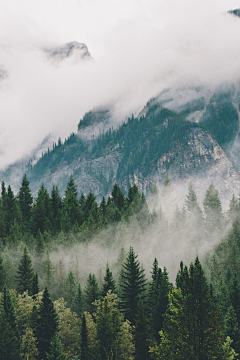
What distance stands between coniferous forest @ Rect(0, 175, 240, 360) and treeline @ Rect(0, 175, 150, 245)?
356mm

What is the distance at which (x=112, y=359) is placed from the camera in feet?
177

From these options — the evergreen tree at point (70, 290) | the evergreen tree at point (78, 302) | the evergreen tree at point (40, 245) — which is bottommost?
the evergreen tree at point (78, 302)

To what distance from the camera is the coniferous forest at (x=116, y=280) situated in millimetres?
37875

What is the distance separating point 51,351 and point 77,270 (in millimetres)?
50314

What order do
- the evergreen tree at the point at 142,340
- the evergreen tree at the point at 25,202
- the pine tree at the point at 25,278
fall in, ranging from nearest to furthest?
the evergreen tree at the point at 142,340 < the pine tree at the point at 25,278 < the evergreen tree at the point at 25,202

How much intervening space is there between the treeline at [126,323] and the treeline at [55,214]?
2763 centimetres

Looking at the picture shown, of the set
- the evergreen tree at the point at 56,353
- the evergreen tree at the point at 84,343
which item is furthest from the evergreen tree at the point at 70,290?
the evergreen tree at the point at 56,353

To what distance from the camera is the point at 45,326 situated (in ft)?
206

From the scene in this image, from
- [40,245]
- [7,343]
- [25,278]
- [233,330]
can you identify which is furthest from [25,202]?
[233,330]

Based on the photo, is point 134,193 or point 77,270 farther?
point 134,193

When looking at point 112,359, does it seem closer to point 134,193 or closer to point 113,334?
point 113,334

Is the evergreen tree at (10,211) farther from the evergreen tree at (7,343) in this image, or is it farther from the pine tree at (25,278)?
the evergreen tree at (7,343)

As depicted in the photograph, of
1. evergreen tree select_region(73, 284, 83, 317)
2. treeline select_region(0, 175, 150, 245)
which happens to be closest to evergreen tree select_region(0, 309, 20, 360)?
evergreen tree select_region(73, 284, 83, 317)

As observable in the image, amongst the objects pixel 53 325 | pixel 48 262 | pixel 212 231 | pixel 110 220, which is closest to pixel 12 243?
pixel 48 262
